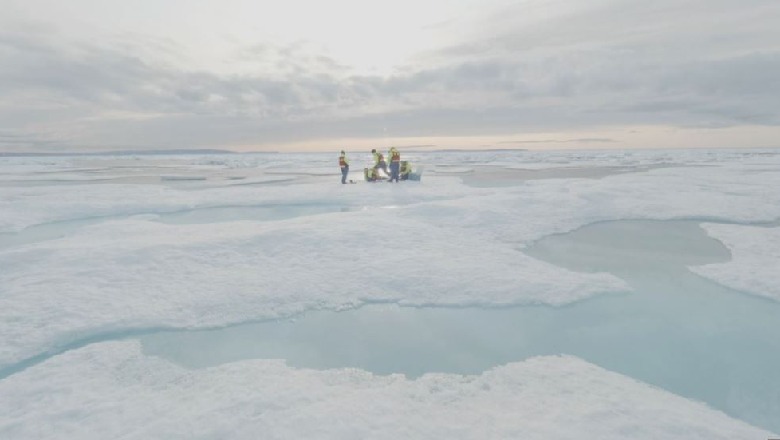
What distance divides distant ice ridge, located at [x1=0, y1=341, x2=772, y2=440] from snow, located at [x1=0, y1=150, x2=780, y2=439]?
0.01m

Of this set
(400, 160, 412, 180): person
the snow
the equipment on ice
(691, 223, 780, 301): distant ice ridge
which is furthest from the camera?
(400, 160, 412, 180): person

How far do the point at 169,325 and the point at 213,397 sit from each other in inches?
69.3

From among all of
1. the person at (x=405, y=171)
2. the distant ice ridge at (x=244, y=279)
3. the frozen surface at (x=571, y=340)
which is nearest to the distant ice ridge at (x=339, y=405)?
the frozen surface at (x=571, y=340)

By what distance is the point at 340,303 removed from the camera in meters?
5.09

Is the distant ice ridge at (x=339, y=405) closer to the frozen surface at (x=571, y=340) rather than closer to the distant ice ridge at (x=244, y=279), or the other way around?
the frozen surface at (x=571, y=340)

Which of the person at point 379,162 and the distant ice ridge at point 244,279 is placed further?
the person at point 379,162

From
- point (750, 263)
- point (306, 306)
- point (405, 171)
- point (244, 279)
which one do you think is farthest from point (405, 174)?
point (306, 306)

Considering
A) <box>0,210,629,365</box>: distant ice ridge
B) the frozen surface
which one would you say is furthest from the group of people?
the frozen surface

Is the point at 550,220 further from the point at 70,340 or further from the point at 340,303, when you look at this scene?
the point at 70,340

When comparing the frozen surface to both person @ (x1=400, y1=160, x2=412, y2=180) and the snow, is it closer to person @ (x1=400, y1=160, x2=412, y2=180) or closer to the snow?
the snow

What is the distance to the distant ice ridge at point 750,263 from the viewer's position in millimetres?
5504

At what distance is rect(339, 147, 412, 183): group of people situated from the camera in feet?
60.3

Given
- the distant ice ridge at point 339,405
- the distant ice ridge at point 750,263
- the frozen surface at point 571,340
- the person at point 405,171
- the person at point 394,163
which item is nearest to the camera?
the distant ice ridge at point 339,405

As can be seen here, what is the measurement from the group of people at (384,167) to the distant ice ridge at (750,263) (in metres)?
12.0
